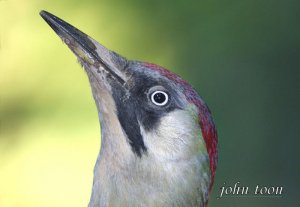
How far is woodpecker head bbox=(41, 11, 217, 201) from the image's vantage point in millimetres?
2305

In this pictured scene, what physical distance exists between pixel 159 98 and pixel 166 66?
1.43 meters

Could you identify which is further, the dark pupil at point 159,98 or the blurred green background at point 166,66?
the blurred green background at point 166,66

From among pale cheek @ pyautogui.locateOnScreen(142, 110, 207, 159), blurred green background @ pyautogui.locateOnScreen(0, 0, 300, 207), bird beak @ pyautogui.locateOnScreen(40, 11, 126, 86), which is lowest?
pale cheek @ pyautogui.locateOnScreen(142, 110, 207, 159)

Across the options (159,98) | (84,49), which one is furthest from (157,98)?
(84,49)

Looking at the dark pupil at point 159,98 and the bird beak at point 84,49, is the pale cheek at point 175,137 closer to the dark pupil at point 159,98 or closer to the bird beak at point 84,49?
the dark pupil at point 159,98

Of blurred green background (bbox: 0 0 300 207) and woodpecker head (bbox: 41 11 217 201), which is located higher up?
blurred green background (bbox: 0 0 300 207)

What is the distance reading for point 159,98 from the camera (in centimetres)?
232

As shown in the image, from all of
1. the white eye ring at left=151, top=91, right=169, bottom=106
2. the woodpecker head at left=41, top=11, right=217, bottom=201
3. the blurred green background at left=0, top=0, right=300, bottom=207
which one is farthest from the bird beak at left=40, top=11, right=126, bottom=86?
the blurred green background at left=0, top=0, right=300, bottom=207

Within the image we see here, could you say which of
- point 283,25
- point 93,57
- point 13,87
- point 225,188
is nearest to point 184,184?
point 93,57

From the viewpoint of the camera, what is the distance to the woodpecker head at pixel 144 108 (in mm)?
2305

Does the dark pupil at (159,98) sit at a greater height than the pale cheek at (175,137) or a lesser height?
greater

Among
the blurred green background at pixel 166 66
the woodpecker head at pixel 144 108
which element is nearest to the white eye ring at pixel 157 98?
the woodpecker head at pixel 144 108

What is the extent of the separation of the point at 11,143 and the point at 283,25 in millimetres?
1633

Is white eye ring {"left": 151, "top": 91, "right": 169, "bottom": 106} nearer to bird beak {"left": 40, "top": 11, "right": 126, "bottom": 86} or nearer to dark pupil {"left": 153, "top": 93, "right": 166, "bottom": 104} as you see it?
dark pupil {"left": 153, "top": 93, "right": 166, "bottom": 104}
